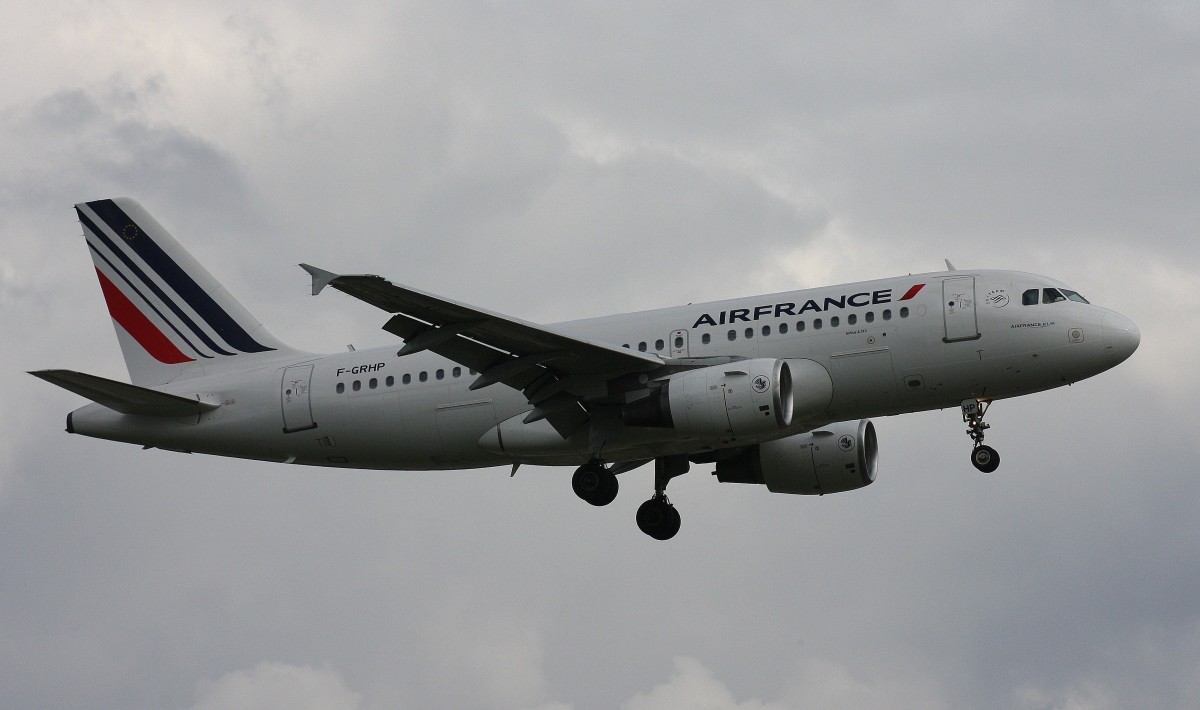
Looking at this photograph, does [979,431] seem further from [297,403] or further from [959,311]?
[297,403]

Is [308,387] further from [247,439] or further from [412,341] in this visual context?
[412,341]

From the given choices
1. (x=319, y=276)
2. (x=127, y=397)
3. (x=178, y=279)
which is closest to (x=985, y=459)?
(x=319, y=276)

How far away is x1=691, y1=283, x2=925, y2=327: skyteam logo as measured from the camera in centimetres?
3647

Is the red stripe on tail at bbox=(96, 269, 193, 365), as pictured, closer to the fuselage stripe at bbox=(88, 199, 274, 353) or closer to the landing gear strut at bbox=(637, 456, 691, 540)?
the fuselage stripe at bbox=(88, 199, 274, 353)

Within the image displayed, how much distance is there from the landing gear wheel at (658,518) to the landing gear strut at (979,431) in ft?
28.3

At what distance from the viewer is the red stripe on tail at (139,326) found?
4316cm

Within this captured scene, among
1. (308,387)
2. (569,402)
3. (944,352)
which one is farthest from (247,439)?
(944,352)

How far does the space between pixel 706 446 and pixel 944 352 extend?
18.9 feet

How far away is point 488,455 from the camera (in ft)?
128

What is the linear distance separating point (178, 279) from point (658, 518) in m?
14.6

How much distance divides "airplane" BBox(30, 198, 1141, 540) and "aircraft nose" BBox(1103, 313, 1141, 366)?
0.04 m

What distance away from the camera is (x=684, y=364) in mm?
36812

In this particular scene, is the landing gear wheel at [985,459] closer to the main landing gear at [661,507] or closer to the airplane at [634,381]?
the airplane at [634,381]

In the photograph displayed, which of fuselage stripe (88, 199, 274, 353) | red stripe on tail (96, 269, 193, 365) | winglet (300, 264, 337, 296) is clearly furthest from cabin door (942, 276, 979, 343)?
red stripe on tail (96, 269, 193, 365)
